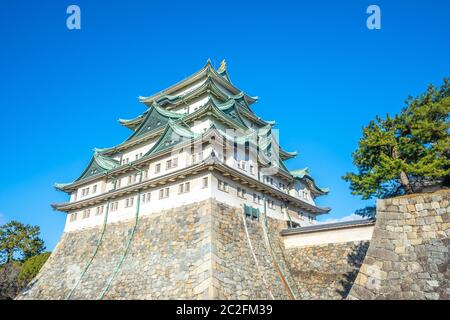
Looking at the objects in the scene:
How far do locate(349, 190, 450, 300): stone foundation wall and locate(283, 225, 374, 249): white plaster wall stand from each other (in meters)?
12.2

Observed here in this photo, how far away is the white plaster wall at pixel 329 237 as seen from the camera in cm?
2161

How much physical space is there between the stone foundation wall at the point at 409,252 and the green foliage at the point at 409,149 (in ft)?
11.6

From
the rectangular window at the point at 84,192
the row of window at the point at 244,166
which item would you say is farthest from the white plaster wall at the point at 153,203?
the row of window at the point at 244,166

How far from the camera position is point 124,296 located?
19.2 meters

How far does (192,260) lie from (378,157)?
1175cm

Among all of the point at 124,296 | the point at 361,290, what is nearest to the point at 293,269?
the point at 124,296

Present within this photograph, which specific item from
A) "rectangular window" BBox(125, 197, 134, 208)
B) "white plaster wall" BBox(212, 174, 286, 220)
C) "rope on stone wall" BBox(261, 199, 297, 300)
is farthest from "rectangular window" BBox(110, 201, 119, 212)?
"rope on stone wall" BBox(261, 199, 297, 300)

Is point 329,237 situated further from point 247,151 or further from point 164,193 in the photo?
point 164,193

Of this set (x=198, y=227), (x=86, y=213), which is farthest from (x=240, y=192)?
(x=86, y=213)

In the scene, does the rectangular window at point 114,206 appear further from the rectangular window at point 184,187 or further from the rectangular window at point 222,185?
the rectangular window at point 222,185

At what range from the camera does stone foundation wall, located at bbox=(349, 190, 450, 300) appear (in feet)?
29.6

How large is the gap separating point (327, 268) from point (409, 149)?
1148 cm

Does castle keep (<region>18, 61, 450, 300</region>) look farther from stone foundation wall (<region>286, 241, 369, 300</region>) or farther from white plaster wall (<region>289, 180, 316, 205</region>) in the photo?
white plaster wall (<region>289, 180, 316, 205</region>)

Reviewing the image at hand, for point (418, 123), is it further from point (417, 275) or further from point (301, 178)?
point (301, 178)
